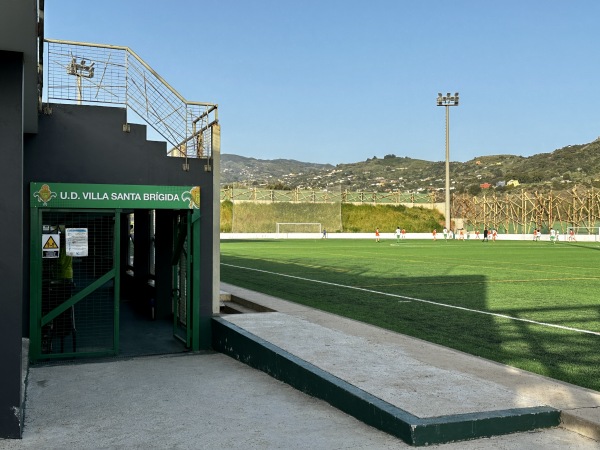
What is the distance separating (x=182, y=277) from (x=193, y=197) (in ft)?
6.12

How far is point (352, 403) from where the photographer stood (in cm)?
630

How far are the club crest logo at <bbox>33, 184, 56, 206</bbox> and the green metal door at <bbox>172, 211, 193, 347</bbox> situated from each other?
214cm

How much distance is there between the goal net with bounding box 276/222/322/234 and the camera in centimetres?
8106

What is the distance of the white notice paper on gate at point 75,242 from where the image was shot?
9867 mm

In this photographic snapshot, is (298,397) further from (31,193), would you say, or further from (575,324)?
(575,324)

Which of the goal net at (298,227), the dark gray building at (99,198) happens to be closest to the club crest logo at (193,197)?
the dark gray building at (99,198)

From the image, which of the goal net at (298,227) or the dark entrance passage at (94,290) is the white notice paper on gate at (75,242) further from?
the goal net at (298,227)

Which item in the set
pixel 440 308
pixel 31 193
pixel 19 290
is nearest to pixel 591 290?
pixel 440 308

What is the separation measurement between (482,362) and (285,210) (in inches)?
2951

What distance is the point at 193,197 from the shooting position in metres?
10.7

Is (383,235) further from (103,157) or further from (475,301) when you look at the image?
A: (103,157)

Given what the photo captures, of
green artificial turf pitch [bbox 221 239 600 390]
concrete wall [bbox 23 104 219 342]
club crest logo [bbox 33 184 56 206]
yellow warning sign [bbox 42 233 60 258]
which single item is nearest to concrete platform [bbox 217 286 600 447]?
green artificial turf pitch [bbox 221 239 600 390]

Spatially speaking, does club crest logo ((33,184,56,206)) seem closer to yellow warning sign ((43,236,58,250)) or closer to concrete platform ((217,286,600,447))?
yellow warning sign ((43,236,58,250))

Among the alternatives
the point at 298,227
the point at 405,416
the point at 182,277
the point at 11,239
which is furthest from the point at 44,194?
the point at 298,227
